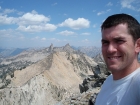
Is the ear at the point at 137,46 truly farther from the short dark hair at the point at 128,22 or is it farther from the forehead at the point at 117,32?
the forehead at the point at 117,32

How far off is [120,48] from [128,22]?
514 mm

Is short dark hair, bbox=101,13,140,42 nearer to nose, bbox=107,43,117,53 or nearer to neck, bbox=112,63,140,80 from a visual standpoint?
nose, bbox=107,43,117,53

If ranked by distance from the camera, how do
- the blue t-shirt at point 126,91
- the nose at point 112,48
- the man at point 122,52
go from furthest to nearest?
1. the nose at point 112,48
2. the man at point 122,52
3. the blue t-shirt at point 126,91

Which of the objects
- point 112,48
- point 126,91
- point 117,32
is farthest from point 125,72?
point 117,32

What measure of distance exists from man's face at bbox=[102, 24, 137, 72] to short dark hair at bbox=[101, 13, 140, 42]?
7 cm

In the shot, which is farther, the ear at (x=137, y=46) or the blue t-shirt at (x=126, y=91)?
the ear at (x=137, y=46)

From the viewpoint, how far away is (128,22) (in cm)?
320

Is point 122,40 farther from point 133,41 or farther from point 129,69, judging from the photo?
point 129,69

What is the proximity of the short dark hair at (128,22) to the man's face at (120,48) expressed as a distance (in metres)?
0.07

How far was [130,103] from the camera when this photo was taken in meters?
2.85

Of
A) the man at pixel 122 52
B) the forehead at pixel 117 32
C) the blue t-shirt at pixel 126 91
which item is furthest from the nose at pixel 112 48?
the blue t-shirt at pixel 126 91

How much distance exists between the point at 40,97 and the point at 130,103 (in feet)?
159

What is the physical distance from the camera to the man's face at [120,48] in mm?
3115

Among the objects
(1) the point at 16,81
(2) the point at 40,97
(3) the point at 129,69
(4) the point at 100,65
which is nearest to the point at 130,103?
(3) the point at 129,69
